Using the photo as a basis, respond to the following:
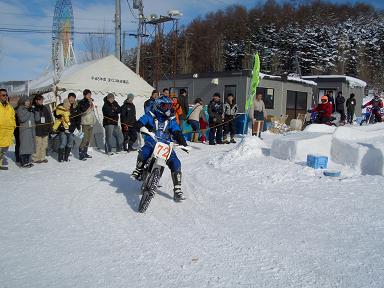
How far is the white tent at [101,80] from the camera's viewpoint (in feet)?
45.8

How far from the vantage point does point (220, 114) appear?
42.7 ft

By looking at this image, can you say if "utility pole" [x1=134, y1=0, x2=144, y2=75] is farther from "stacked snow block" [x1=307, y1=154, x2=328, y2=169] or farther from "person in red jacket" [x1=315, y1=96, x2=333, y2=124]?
"stacked snow block" [x1=307, y1=154, x2=328, y2=169]

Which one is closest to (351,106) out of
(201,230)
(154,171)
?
(154,171)

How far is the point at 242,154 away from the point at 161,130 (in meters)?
3.70

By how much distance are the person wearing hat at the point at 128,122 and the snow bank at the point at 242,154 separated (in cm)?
338

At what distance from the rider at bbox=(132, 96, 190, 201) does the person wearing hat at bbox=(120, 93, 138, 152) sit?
497cm

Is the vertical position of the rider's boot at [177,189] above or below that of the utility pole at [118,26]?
below

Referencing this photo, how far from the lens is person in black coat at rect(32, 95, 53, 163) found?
9945mm

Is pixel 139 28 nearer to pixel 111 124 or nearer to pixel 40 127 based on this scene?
pixel 111 124

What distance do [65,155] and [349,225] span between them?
26.2 ft

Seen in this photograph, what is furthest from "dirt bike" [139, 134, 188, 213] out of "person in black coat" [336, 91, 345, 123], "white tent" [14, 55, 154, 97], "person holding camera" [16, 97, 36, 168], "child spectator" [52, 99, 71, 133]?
"person in black coat" [336, 91, 345, 123]

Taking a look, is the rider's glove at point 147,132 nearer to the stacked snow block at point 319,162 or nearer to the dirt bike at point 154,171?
the dirt bike at point 154,171

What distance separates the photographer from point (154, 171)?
583 cm

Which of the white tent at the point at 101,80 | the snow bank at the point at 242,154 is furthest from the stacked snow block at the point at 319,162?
the white tent at the point at 101,80
